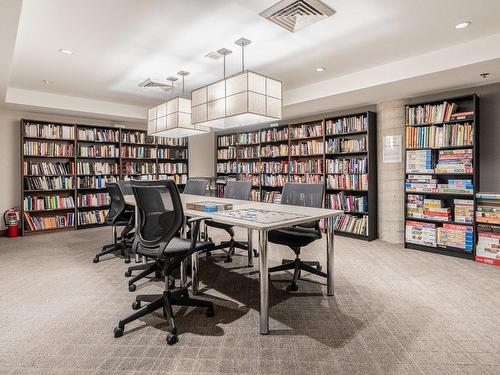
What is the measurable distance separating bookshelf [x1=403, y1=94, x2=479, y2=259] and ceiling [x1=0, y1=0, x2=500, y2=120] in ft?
3.00

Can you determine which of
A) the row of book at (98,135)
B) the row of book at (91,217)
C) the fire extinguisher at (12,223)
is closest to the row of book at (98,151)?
the row of book at (98,135)

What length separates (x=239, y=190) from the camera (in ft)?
13.6

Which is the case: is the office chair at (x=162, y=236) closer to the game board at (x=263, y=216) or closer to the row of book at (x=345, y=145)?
the game board at (x=263, y=216)

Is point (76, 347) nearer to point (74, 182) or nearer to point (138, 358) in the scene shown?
point (138, 358)

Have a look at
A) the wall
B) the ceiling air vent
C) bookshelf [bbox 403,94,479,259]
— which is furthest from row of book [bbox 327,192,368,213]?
the wall

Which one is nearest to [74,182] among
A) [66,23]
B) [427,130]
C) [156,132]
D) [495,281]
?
[156,132]

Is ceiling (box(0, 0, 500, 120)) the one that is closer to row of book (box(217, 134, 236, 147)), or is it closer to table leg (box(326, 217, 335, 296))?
table leg (box(326, 217, 335, 296))

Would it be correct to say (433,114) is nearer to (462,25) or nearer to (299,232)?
(462,25)

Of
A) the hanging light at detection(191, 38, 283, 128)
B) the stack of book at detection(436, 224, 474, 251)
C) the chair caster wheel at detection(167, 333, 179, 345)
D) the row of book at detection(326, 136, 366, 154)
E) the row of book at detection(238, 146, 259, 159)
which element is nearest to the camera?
the chair caster wheel at detection(167, 333, 179, 345)

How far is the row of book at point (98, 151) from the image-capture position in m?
6.05

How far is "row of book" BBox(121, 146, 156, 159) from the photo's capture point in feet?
21.6

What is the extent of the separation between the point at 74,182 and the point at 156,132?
8.82ft

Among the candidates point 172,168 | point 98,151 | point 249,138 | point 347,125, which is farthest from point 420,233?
point 98,151

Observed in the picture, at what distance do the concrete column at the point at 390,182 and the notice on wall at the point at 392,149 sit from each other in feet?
0.20
